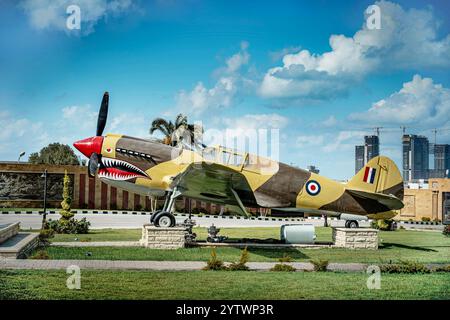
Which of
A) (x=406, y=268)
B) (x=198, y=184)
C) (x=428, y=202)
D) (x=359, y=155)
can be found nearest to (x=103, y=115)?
(x=198, y=184)

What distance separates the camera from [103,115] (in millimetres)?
18203

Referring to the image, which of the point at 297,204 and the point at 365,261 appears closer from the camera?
the point at 365,261

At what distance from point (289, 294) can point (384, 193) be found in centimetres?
1053

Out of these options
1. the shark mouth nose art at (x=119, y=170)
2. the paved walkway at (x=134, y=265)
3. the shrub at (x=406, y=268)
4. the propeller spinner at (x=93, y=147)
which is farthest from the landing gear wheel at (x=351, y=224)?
the propeller spinner at (x=93, y=147)

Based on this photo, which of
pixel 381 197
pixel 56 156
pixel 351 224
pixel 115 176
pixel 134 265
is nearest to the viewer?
pixel 134 265

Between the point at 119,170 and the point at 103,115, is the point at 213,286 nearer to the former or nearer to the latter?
the point at 119,170

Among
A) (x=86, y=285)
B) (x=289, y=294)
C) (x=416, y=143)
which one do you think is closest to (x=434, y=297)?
(x=289, y=294)

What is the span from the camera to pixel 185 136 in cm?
1870

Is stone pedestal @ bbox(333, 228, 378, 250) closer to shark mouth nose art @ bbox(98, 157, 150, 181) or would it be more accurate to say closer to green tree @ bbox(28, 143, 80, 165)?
shark mouth nose art @ bbox(98, 157, 150, 181)

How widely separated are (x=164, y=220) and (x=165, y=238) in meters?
0.64

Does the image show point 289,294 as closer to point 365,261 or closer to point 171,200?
point 365,261

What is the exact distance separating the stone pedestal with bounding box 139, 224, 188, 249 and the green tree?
170 feet

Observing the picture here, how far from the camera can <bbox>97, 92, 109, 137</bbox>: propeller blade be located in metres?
17.9

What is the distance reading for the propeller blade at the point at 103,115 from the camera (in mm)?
17942
